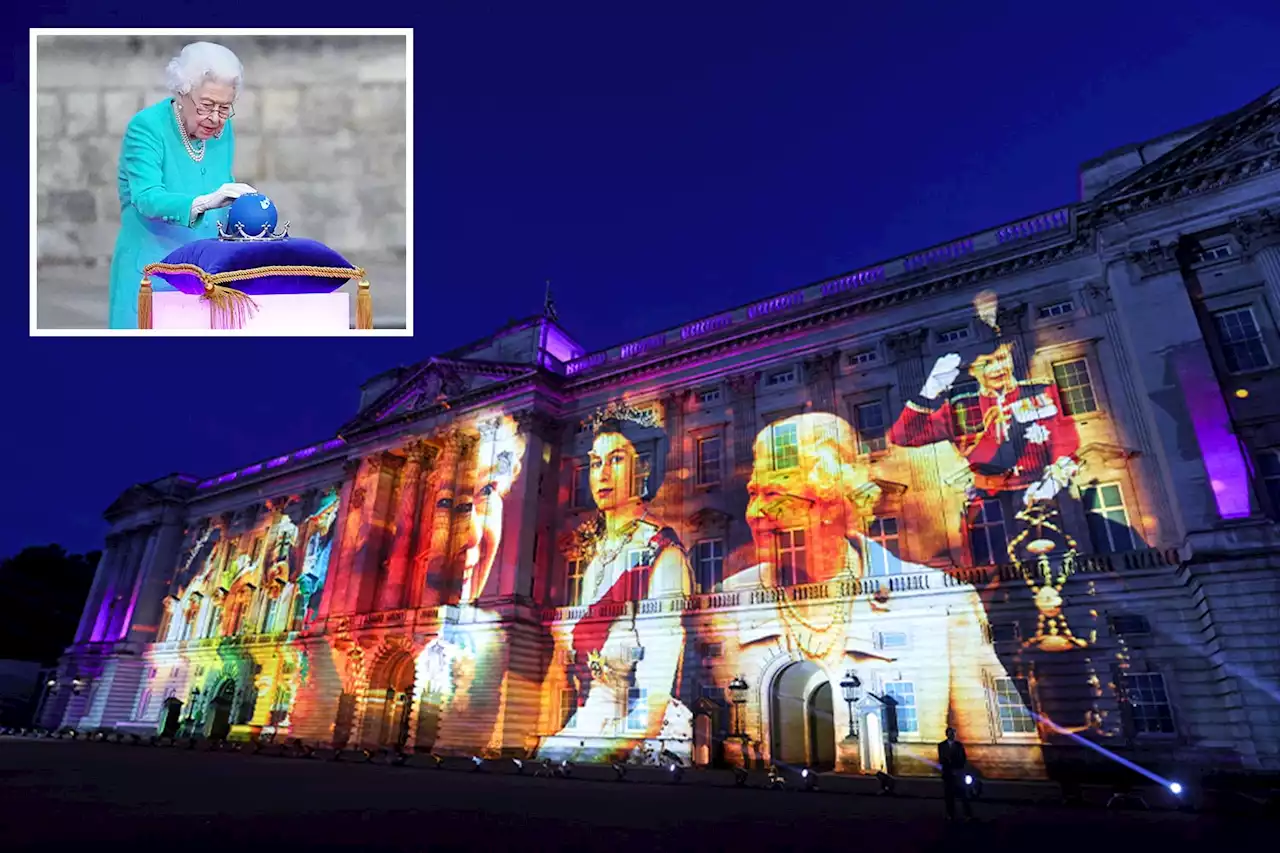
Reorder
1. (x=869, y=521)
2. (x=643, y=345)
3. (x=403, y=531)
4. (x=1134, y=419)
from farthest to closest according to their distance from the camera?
(x=403, y=531)
(x=643, y=345)
(x=869, y=521)
(x=1134, y=419)

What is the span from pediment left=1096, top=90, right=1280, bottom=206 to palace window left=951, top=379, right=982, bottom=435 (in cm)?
790

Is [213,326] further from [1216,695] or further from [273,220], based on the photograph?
[1216,695]

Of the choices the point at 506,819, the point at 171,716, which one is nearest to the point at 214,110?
the point at 506,819

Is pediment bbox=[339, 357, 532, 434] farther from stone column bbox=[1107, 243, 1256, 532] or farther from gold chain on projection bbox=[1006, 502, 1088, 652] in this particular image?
stone column bbox=[1107, 243, 1256, 532]

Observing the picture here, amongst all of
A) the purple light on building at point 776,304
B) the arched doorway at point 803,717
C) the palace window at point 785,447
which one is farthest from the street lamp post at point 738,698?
the purple light on building at point 776,304

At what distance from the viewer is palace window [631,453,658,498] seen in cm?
3391

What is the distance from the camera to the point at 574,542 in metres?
34.8

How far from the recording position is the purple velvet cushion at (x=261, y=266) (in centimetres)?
1836

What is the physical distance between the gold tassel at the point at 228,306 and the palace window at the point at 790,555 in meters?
20.4

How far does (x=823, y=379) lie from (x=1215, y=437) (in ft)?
44.1

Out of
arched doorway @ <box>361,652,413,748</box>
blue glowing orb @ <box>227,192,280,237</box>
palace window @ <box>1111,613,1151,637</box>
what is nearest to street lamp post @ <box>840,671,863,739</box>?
palace window @ <box>1111,613,1151,637</box>

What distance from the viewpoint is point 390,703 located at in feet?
118

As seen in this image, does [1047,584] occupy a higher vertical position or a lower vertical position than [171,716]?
higher

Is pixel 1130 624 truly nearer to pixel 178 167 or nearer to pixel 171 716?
pixel 178 167
